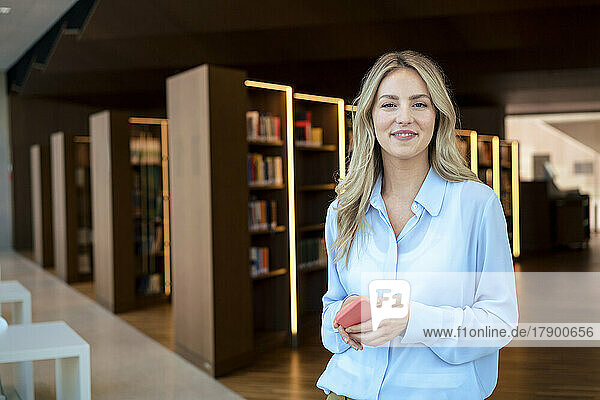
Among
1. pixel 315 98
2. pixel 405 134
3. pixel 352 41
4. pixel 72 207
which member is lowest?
pixel 72 207

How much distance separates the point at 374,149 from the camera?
1.50 meters

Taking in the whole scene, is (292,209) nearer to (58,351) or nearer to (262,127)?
(262,127)

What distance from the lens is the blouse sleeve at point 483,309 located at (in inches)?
51.8

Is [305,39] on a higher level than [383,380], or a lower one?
higher

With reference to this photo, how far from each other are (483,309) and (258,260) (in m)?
4.82

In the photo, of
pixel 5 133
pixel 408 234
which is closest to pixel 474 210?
pixel 408 234

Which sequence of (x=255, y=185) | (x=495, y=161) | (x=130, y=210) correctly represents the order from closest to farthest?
(x=495, y=161)
(x=255, y=185)
(x=130, y=210)

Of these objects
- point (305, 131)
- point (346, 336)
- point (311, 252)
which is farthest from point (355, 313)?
point (311, 252)

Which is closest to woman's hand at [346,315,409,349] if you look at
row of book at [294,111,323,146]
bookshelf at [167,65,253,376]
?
bookshelf at [167,65,253,376]

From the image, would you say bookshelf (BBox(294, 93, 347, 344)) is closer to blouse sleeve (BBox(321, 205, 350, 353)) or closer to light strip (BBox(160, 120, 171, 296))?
light strip (BBox(160, 120, 171, 296))

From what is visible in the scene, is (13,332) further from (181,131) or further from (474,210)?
(474,210)

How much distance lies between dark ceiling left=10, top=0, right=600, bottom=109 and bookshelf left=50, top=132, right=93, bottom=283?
1681 millimetres

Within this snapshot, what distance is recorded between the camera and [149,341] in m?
6.58

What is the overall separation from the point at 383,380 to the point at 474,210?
1.35 ft
